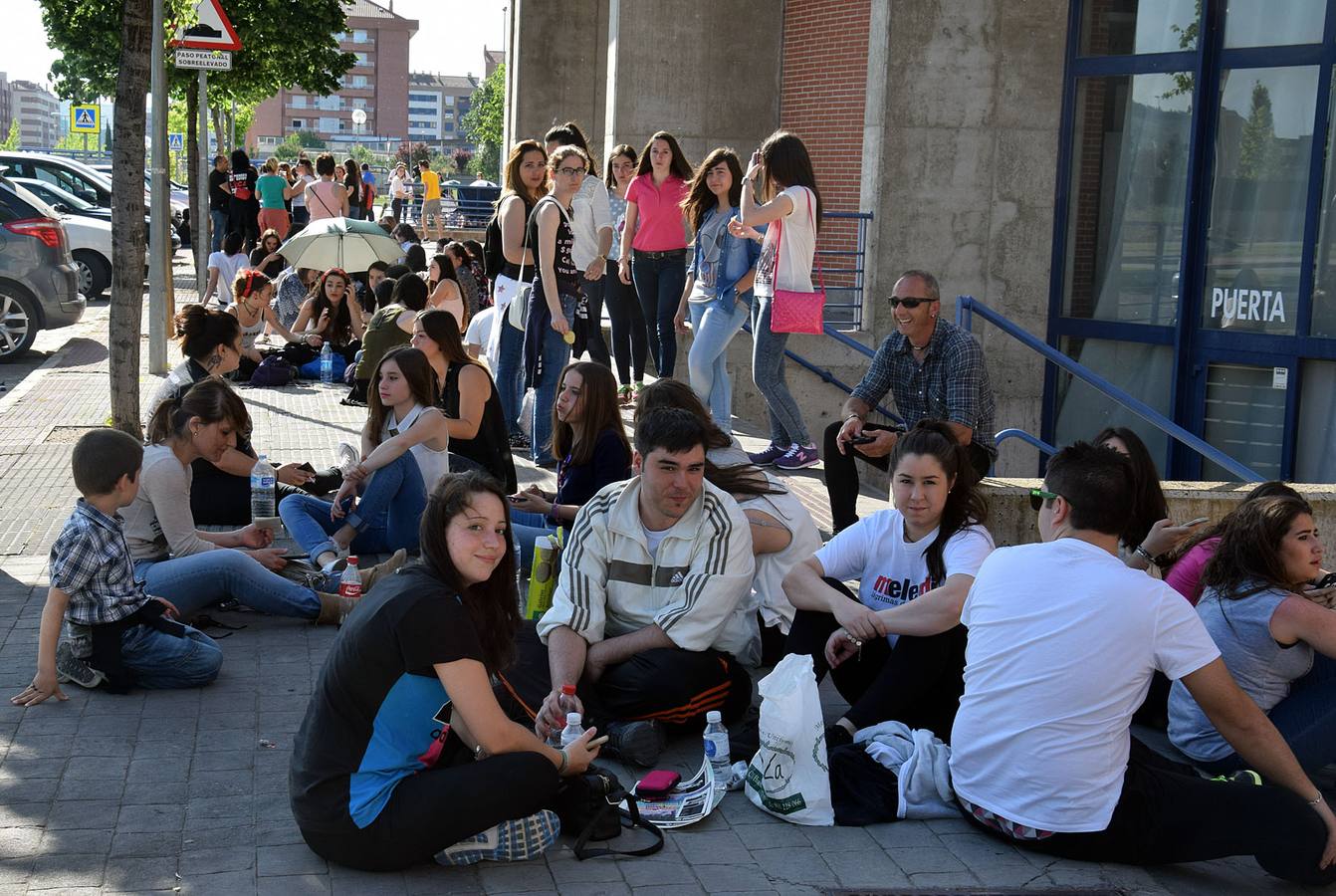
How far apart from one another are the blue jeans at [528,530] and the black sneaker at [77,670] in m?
1.99

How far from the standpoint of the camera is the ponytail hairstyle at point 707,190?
401 inches

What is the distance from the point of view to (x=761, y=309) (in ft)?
32.1

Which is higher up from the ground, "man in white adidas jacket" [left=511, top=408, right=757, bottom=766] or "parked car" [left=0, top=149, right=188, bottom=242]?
"parked car" [left=0, top=149, right=188, bottom=242]

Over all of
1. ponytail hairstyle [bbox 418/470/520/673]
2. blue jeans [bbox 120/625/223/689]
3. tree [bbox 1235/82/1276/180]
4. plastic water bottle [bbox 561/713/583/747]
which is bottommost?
blue jeans [bbox 120/625/223/689]

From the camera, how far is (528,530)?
714 centimetres

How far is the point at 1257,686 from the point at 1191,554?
2.08 ft

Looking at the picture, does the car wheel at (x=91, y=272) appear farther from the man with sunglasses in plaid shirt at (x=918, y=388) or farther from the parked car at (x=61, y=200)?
the man with sunglasses in plaid shirt at (x=918, y=388)

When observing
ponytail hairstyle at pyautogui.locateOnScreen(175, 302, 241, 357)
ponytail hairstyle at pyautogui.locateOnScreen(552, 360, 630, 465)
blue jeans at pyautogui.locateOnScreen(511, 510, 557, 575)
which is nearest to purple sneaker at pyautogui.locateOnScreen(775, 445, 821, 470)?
blue jeans at pyautogui.locateOnScreen(511, 510, 557, 575)

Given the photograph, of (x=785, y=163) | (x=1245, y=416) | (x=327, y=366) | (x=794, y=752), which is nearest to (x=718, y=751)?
(x=794, y=752)

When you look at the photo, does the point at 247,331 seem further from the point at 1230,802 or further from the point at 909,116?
the point at 1230,802

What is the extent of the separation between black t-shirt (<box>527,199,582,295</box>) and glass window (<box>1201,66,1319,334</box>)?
5603mm

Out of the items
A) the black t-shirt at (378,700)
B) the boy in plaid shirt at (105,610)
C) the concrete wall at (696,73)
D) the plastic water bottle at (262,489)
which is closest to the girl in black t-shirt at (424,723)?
the black t-shirt at (378,700)

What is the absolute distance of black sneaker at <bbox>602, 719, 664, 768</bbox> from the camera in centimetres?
508

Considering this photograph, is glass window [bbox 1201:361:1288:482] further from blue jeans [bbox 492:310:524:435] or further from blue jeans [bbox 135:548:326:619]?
blue jeans [bbox 135:548:326:619]
